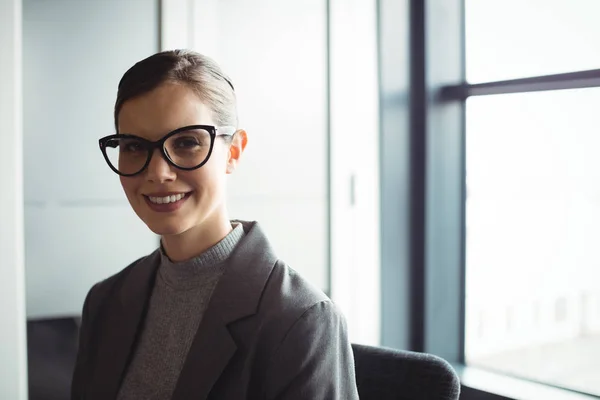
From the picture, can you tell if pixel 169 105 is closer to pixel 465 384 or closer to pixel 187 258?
pixel 187 258

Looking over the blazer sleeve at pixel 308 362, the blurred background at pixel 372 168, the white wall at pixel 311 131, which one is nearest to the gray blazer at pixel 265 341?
the blazer sleeve at pixel 308 362

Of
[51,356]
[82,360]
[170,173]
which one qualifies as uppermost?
[170,173]

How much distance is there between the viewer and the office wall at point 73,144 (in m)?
1.86

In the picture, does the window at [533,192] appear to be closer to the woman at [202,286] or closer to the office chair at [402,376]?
the office chair at [402,376]

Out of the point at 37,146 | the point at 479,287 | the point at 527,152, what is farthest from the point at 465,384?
the point at 37,146

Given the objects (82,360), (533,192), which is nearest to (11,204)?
(82,360)

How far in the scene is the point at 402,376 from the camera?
4.59 ft

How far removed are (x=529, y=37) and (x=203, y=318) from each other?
1.66 meters

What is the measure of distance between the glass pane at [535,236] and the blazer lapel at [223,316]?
138cm

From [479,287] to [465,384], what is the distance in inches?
15.8

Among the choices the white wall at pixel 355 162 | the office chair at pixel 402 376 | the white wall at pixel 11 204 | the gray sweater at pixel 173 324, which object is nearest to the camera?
the gray sweater at pixel 173 324

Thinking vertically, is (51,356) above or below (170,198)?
below

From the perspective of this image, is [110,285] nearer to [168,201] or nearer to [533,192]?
[168,201]

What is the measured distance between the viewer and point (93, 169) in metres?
1.96
